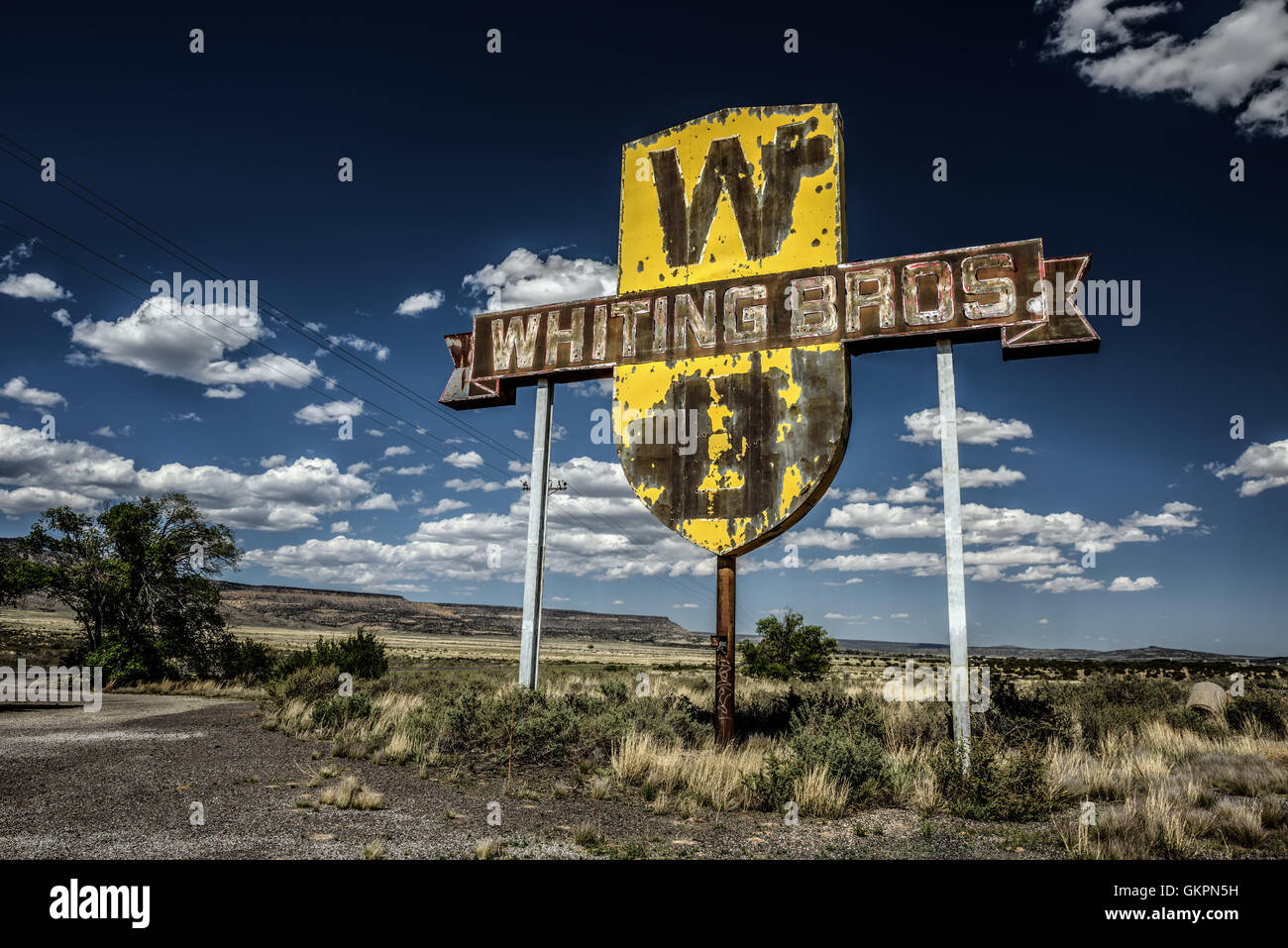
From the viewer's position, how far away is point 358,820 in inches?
263

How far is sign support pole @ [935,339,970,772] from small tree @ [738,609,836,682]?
20.0 metres

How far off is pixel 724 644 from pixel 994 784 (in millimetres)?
3985

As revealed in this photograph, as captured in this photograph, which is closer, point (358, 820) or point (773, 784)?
point (358, 820)

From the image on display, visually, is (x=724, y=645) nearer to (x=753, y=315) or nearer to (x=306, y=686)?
(x=753, y=315)

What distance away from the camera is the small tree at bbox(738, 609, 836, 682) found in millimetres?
28719

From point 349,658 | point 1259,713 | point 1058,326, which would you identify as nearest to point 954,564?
point 1058,326

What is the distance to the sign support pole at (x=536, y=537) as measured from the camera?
1230cm

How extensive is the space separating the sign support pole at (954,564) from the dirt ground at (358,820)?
2105mm

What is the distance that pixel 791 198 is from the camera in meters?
11.0

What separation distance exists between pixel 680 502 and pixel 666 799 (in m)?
4.52
